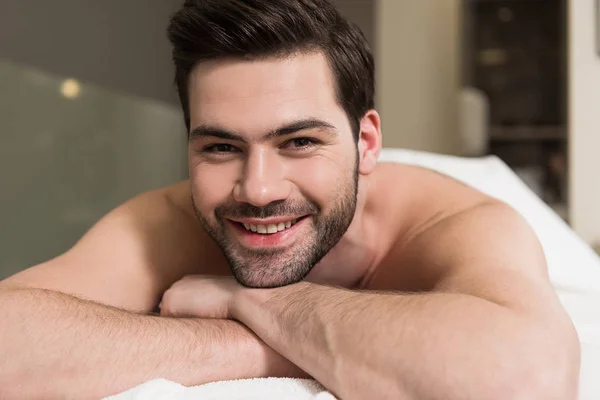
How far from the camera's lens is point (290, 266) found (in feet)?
3.51

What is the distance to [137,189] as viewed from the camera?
2168mm

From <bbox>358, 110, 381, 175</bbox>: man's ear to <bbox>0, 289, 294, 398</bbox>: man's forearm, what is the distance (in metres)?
0.52

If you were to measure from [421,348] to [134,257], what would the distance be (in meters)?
0.72

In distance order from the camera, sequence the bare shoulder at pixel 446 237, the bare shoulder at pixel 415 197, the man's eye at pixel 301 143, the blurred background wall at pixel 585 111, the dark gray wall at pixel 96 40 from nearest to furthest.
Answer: the bare shoulder at pixel 446 237 < the man's eye at pixel 301 143 < the bare shoulder at pixel 415 197 < the dark gray wall at pixel 96 40 < the blurred background wall at pixel 585 111

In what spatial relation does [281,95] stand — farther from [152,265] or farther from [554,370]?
[554,370]

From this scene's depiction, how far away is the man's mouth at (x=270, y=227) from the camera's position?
3.53 ft

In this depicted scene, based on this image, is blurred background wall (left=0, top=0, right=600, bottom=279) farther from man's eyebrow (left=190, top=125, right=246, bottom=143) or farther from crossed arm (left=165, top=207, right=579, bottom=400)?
crossed arm (left=165, top=207, right=579, bottom=400)

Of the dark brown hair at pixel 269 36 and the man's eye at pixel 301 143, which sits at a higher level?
the dark brown hair at pixel 269 36

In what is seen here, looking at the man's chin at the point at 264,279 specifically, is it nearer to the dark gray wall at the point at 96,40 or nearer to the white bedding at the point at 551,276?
the white bedding at the point at 551,276

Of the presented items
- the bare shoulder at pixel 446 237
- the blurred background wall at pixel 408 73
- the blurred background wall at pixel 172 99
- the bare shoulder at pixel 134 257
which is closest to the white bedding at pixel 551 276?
the bare shoulder at pixel 446 237

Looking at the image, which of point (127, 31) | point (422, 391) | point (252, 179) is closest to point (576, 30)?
point (127, 31)

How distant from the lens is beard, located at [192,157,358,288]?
1046 mm

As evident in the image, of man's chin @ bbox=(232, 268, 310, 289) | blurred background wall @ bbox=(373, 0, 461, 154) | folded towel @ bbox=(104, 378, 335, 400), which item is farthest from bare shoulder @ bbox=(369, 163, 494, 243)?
blurred background wall @ bbox=(373, 0, 461, 154)

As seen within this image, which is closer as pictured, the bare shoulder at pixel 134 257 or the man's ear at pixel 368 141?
the bare shoulder at pixel 134 257
